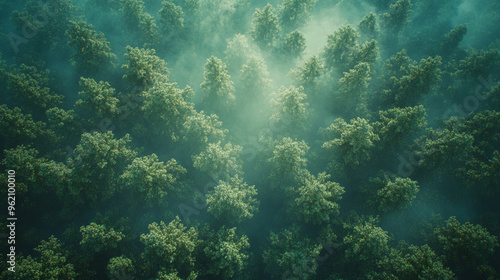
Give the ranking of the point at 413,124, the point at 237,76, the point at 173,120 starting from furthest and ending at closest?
1. the point at 237,76
2. the point at 173,120
3. the point at 413,124

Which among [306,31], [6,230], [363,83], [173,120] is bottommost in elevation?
[6,230]

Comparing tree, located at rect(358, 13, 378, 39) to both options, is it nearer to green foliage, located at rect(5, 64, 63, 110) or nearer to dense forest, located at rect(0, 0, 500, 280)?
dense forest, located at rect(0, 0, 500, 280)

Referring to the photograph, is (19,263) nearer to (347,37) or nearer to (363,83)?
(363,83)

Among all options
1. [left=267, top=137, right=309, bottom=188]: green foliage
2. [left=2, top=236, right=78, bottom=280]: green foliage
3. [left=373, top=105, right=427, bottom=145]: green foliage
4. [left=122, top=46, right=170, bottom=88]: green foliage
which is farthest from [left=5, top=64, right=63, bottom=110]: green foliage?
[left=373, top=105, right=427, bottom=145]: green foliage

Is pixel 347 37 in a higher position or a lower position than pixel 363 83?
higher

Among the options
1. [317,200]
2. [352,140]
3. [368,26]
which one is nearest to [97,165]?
[317,200]

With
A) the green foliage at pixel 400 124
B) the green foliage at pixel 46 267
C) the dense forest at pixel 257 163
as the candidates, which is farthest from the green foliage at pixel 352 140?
the green foliage at pixel 46 267

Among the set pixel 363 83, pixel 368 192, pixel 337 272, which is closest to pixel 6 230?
pixel 337 272
